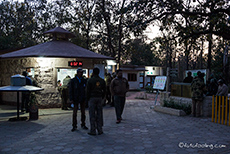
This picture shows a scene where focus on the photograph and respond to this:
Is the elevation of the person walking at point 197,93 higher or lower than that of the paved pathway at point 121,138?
higher

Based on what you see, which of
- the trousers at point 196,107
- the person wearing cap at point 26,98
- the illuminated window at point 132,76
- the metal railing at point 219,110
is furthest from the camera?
the illuminated window at point 132,76

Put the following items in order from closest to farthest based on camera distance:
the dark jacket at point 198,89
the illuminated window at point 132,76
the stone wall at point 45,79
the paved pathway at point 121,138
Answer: the paved pathway at point 121,138
the dark jacket at point 198,89
the stone wall at point 45,79
the illuminated window at point 132,76

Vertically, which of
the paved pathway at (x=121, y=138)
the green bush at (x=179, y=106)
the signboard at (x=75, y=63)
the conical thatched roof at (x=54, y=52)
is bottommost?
the paved pathway at (x=121, y=138)

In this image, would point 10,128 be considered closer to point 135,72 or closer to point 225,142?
point 225,142

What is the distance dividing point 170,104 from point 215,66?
2564cm

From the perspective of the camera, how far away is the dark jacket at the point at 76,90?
6965 millimetres

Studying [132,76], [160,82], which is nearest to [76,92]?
[160,82]

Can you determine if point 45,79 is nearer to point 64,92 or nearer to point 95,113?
point 64,92

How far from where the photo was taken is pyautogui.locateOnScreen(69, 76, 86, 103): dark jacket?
22.9 feet

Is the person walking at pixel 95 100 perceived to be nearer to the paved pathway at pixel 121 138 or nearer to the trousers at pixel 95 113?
the trousers at pixel 95 113

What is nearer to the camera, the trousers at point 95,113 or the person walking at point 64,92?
the trousers at point 95,113

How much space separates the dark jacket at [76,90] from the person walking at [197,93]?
496 centimetres

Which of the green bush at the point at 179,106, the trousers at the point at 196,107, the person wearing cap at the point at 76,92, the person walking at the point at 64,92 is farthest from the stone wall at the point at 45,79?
the trousers at the point at 196,107

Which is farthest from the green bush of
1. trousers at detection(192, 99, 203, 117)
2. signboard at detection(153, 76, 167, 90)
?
signboard at detection(153, 76, 167, 90)
